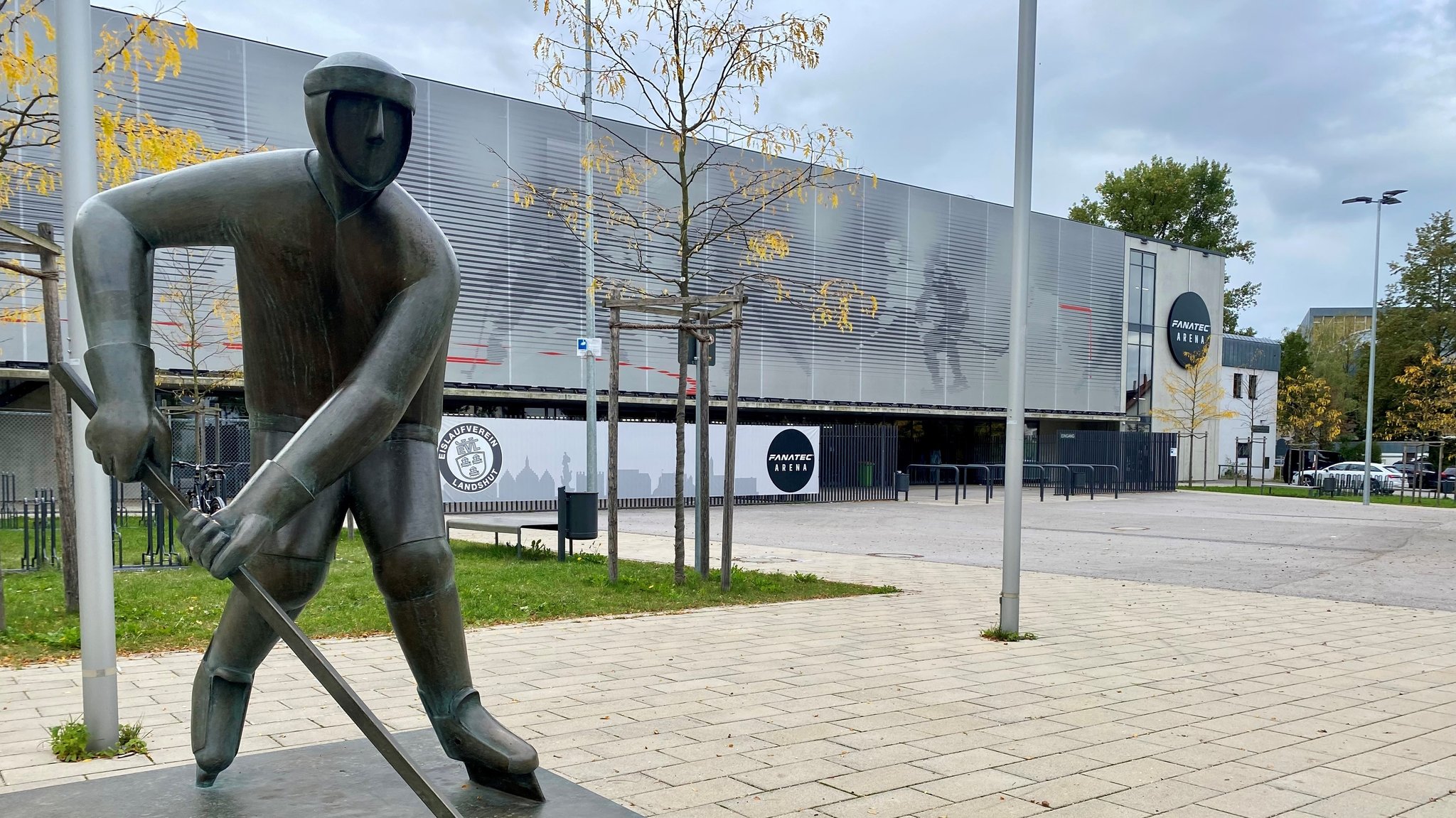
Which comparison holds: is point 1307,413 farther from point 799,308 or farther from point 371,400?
point 371,400

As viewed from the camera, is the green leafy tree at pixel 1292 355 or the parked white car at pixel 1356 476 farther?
the green leafy tree at pixel 1292 355

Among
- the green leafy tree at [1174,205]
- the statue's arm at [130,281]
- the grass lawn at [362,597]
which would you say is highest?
the green leafy tree at [1174,205]

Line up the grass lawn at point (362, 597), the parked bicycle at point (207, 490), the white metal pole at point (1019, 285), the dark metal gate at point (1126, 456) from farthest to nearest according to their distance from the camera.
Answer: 1. the dark metal gate at point (1126, 456)
2. the parked bicycle at point (207, 490)
3. the white metal pole at point (1019, 285)
4. the grass lawn at point (362, 597)

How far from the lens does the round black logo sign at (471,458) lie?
59.8 feet

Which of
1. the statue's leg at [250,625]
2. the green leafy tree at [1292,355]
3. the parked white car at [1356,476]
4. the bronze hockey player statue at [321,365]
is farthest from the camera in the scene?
the green leafy tree at [1292,355]

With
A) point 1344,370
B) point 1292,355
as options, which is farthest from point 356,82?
point 1344,370

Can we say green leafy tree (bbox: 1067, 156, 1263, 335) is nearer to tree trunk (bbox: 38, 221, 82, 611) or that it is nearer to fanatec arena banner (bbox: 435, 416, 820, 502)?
fanatec arena banner (bbox: 435, 416, 820, 502)

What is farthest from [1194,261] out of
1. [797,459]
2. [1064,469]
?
[797,459]

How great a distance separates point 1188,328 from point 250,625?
4511 centimetres

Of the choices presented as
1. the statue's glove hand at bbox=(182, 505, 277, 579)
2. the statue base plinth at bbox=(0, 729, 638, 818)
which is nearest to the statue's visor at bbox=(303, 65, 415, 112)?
the statue's glove hand at bbox=(182, 505, 277, 579)

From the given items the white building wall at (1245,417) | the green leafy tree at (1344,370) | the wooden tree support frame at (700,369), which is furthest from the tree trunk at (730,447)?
the green leafy tree at (1344,370)

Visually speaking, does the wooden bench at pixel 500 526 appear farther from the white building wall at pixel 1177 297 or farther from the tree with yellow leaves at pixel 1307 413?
the tree with yellow leaves at pixel 1307 413

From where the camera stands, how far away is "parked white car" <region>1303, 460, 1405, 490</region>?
36581 millimetres

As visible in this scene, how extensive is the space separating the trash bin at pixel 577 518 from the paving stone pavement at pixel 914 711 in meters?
3.47
